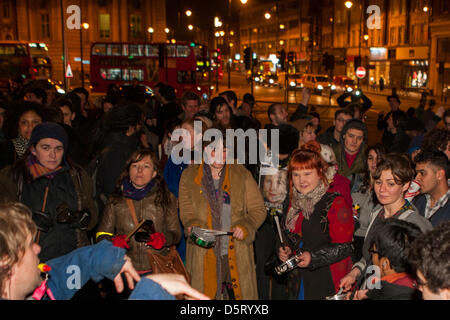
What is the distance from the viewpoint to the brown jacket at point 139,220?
398 cm

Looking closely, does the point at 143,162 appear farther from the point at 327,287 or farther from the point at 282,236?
the point at 327,287

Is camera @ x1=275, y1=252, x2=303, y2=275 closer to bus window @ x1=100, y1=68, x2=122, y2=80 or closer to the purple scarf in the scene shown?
the purple scarf

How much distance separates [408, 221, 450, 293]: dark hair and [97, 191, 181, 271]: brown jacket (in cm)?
245

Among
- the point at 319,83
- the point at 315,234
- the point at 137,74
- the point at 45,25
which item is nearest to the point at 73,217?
the point at 315,234

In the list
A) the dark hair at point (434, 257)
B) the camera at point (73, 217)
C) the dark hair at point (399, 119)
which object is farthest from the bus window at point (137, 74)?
the dark hair at point (434, 257)

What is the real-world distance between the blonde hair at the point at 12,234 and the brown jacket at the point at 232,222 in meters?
2.12

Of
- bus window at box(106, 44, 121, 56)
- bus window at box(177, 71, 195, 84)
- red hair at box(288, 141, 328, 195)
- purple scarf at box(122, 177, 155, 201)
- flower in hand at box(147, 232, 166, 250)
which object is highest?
bus window at box(106, 44, 121, 56)

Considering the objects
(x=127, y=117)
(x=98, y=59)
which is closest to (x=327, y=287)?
(x=127, y=117)

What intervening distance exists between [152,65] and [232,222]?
29.1 metres

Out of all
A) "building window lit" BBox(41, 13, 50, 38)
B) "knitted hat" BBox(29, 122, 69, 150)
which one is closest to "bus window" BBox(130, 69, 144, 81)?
"knitted hat" BBox(29, 122, 69, 150)

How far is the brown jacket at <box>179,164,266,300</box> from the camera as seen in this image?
411 cm

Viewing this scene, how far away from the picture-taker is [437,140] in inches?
209

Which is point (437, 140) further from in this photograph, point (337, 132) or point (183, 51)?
point (183, 51)

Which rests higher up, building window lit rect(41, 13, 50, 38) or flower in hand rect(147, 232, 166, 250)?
building window lit rect(41, 13, 50, 38)
